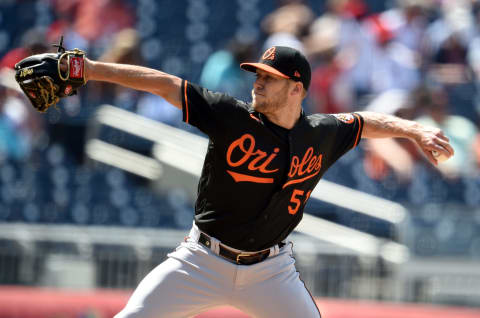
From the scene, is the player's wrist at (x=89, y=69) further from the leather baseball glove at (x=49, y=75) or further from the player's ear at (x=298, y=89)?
the player's ear at (x=298, y=89)

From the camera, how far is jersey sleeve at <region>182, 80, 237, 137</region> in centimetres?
383

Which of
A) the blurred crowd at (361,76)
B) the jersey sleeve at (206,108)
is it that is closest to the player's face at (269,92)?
the jersey sleeve at (206,108)

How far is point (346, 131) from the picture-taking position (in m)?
4.33

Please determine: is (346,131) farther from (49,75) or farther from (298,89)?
(49,75)

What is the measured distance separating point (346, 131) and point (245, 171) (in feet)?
2.32

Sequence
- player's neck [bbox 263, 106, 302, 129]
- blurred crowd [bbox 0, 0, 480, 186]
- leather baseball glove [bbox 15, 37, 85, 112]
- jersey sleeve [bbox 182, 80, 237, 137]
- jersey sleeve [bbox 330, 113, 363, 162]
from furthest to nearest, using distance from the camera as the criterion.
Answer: blurred crowd [bbox 0, 0, 480, 186] → jersey sleeve [bbox 330, 113, 363, 162] → player's neck [bbox 263, 106, 302, 129] → jersey sleeve [bbox 182, 80, 237, 137] → leather baseball glove [bbox 15, 37, 85, 112]

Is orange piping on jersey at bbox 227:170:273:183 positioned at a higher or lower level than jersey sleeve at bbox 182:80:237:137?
lower

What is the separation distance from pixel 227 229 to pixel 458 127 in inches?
190

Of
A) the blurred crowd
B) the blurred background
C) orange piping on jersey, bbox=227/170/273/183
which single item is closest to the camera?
orange piping on jersey, bbox=227/170/273/183

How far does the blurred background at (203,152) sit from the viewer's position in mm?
7211

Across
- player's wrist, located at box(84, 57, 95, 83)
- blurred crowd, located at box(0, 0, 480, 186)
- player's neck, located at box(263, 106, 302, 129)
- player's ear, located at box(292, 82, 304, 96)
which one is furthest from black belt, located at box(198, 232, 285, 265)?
blurred crowd, located at box(0, 0, 480, 186)

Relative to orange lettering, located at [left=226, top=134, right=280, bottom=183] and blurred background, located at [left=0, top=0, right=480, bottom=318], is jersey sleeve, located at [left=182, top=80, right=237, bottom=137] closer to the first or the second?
orange lettering, located at [left=226, top=134, right=280, bottom=183]

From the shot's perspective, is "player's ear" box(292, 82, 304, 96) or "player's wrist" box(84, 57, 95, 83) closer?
"player's wrist" box(84, 57, 95, 83)

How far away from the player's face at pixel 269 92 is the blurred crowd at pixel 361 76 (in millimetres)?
4393
